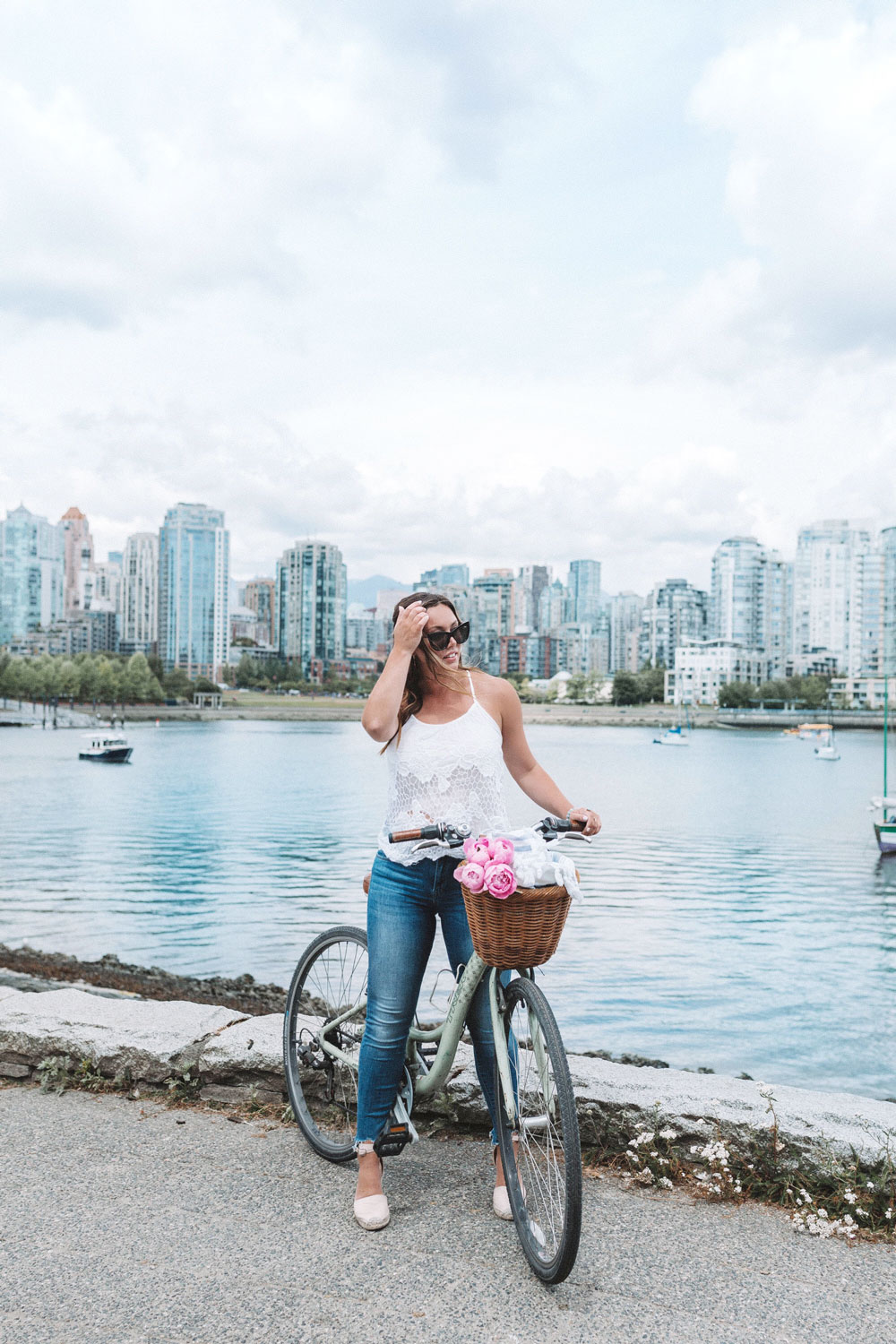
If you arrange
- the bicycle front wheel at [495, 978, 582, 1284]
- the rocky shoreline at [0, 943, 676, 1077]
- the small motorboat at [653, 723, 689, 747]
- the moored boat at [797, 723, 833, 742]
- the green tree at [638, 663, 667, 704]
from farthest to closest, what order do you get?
the green tree at [638, 663, 667, 704]
the moored boat at [797, 723, 833, 742]
the small motorboat at [653, 723, 689, 747]
the rocky shoreline at [0, 943, 676, 1077]
the bicycle front wheel at [495, 978, 582, 1284]

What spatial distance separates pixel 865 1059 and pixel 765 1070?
4.95 feet

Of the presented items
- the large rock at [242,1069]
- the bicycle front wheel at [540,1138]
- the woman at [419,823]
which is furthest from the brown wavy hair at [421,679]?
the large rock at [242,1069]

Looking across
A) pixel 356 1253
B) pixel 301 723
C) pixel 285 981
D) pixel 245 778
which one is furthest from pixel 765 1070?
pixel 301 723

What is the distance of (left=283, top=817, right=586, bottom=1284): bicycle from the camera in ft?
9.93

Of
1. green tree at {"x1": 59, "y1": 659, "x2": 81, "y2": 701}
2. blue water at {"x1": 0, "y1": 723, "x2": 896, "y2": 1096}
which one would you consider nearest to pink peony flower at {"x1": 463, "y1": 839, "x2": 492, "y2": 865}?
blue water at {"x1": 0, "y1": 723, "x2": 896, "y2": 1096}

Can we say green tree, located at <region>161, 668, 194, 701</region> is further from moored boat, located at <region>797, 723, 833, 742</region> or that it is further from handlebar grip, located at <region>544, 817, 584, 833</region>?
handlebar grip, located at <region>544, 817, 584, 833</region>

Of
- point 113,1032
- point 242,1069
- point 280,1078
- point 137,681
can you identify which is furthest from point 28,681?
point 280,1078

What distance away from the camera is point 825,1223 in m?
3.29

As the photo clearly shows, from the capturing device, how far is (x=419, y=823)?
139 inches

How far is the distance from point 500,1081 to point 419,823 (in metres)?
0.91

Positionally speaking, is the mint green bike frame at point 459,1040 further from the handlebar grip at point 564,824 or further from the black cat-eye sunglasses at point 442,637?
the black cat-eye sunglasses at point 442,637

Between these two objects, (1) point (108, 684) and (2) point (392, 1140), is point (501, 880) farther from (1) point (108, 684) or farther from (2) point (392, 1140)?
(1) point (108, 684)

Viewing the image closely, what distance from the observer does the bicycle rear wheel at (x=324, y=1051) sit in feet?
13.6

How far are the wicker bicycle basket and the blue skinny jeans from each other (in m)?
0.38
